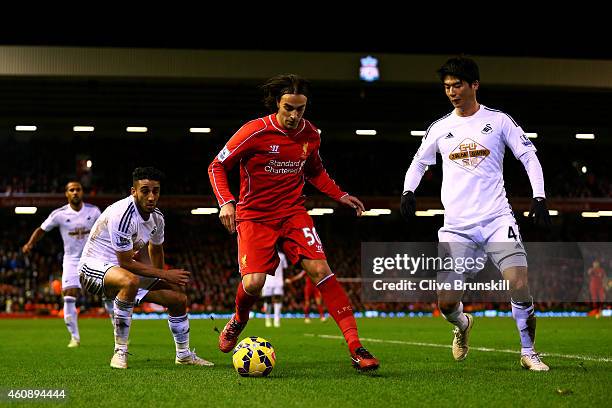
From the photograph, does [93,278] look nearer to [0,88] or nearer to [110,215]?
[110,215]

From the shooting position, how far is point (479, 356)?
8.11 m

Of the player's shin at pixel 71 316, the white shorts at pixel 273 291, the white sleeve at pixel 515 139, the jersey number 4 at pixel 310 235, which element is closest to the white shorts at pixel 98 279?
the jersey number 4 at pixel 310 235

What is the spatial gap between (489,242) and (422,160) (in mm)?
959

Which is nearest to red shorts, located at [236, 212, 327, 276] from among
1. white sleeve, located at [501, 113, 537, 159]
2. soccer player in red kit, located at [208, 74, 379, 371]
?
soccer player in red kit, located at [208, 74, 379, 371]

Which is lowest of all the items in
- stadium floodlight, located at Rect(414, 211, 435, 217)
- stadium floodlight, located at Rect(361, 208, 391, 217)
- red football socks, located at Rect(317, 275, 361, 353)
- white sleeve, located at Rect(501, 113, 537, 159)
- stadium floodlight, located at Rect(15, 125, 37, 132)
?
red football socks, located at Rect(317, 275, 361, 353)

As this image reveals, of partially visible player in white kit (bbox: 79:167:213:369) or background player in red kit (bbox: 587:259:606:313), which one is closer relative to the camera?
partially visible player in white kit (bbox: 79:167:213:369)

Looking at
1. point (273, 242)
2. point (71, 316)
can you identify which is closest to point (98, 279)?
point (273, 242)

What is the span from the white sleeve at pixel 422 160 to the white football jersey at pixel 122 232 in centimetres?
222

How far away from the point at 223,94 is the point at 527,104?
1133 centimetres

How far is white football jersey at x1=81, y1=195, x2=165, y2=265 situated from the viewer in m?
7.27

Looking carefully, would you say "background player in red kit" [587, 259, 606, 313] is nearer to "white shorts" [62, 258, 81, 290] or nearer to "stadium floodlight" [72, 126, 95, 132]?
"white shorts" [62, 258, 81, 290]

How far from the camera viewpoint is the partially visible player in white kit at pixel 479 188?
6.64 metres

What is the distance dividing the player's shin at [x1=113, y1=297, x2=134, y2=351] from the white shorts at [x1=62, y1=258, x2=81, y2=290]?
4.45 meters

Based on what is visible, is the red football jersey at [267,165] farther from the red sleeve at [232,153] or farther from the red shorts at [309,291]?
the red shorts at [309,291]
